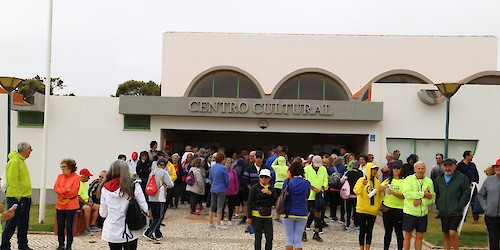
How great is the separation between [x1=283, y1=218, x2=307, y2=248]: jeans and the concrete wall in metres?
18.0

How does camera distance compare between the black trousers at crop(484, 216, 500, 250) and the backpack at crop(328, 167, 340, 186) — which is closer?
the black trousers at crop(484, 216, 500, 250)

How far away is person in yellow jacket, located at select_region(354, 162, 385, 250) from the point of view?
8.26 metres

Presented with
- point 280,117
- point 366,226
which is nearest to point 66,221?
point 366,226

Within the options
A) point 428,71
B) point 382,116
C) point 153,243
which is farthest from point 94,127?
point 428,71

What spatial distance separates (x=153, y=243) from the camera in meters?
9.67

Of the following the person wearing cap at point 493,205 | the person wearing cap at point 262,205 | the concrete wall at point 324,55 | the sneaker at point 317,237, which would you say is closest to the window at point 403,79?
the concrete wall at point 324,55

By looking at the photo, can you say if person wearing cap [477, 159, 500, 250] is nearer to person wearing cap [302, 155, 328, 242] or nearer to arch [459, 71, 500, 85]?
person wearing cap [302, 155, 328, 242]

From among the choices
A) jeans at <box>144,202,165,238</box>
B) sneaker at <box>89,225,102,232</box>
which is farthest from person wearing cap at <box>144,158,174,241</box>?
sneaker at <box>89,225,102,232</box>

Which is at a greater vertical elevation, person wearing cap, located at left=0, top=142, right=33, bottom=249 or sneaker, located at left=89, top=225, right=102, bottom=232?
person wearing cap, located at left=0, top=142, right=33, bottom=249

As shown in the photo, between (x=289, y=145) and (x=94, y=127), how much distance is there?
9284mm

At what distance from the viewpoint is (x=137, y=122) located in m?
16.8

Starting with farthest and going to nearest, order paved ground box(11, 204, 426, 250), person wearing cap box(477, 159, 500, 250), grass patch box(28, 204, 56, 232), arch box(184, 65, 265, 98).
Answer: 1. arch box(184, 65, 265, 98)
2. grass patch box(28, 204, 56, 232)
3. paved ground box(11, 204, 426, 250)
4. person wearing cap box(477, 159, 500, 250)

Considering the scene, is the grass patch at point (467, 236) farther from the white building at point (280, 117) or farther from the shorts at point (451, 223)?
the white building at point (280, 117)

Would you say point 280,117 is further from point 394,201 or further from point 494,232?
point 494,232
